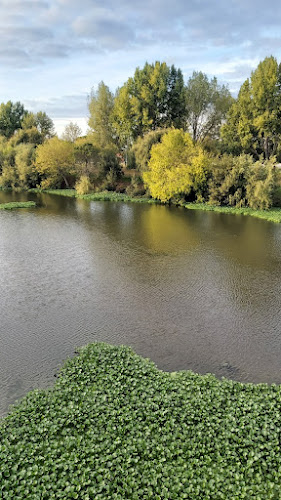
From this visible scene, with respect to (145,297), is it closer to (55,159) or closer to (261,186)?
(261,186)

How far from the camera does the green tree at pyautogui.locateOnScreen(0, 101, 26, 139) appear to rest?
78.4m

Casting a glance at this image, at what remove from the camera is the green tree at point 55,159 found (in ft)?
182

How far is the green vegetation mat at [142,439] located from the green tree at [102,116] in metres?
53.8

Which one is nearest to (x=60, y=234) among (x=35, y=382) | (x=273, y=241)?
(x=273, y=241)

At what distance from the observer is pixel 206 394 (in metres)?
10.2

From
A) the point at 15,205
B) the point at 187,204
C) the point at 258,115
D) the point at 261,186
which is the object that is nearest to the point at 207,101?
the point at 258,115

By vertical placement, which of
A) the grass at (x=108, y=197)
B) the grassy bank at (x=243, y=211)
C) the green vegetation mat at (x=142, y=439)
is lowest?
the green vegetation mat at (x=142, y=439)

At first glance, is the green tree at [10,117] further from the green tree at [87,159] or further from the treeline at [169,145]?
the green tree at [87,159]

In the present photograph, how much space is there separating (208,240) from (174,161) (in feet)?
62.0

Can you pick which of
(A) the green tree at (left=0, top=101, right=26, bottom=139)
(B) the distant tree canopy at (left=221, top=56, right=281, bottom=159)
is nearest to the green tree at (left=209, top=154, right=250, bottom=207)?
(B) the distant tree canopy at (left=221, top=56, right=281, bottom=159)

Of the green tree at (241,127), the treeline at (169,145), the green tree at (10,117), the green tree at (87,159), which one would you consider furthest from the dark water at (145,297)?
the green tree at (10,117)

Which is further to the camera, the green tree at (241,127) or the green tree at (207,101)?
the green tree at (207,101)

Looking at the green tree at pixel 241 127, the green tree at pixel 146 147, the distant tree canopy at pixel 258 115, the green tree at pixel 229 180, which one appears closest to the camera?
the green tree at pixel 229 180

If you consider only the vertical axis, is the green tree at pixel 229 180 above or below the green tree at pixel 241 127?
below
